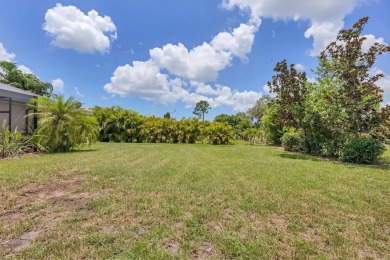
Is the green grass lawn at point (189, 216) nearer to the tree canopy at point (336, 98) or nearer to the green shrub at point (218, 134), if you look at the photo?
the tree canopy at point (336, 98)

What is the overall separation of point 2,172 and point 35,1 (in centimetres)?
787

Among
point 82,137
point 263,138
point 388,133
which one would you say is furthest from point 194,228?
point 263,138

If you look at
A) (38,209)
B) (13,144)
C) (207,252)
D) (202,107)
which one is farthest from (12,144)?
(202,107)

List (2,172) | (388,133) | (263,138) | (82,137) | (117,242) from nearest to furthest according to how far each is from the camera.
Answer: (117,242), (2,172), (388,133), (82,137), (263,138)

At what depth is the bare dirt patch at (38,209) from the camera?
2.52 metres

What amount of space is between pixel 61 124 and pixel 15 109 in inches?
167

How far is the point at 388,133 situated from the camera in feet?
29.8

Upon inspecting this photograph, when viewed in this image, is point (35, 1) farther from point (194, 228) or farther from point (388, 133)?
point (388, 133)

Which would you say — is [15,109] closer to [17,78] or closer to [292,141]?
[292,141]

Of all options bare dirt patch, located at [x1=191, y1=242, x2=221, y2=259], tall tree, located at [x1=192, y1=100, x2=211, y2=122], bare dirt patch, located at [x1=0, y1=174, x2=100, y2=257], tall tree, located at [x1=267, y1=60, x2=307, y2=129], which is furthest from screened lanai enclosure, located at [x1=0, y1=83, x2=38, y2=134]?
tall tree, located at [x1=192, y1=100, x2=211, y2=122]

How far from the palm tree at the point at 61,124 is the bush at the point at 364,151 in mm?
10121

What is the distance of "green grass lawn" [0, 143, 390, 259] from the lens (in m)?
2.36

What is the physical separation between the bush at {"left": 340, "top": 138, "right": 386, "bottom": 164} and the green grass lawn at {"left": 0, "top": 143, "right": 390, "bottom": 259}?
3.22 meters

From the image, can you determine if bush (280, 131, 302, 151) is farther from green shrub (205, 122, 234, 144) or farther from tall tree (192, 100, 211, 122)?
tall tree (192, 100, 211, 122)
